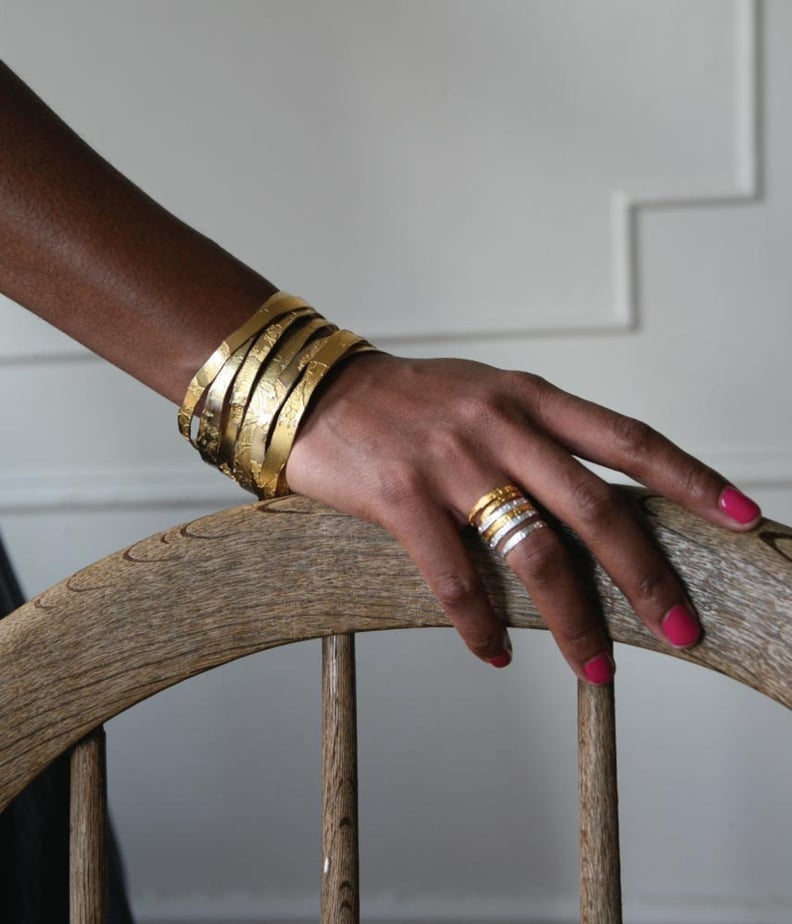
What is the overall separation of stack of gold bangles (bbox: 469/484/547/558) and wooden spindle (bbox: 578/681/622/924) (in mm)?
78

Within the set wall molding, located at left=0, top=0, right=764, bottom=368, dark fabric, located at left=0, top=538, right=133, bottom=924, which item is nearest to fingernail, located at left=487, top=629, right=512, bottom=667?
dark fabric, located at left=0, top=538, right=133, bottom=924

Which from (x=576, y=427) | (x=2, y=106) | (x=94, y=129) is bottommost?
(x=576, y=427)

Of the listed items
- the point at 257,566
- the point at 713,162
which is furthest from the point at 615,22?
the point at 257,566

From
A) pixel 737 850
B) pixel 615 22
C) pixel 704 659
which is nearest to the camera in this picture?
pixel 704 659

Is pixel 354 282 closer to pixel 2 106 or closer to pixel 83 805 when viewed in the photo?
pixel 2 106

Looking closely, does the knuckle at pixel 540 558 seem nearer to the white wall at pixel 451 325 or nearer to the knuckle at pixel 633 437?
the knuckle at pixel 633 437

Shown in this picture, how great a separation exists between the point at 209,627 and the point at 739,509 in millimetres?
210

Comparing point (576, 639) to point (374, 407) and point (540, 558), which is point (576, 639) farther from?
point (374, 407)

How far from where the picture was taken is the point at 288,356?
0.45 meters

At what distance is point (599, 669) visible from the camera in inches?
14.4

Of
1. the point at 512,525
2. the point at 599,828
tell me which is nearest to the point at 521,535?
the point at 512,525

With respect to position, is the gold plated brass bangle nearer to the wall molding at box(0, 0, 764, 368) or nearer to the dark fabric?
the dark fabric

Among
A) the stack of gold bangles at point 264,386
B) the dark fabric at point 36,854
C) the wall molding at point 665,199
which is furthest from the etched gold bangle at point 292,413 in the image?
the wall molding at point 665,199

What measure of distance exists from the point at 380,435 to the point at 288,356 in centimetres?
6
